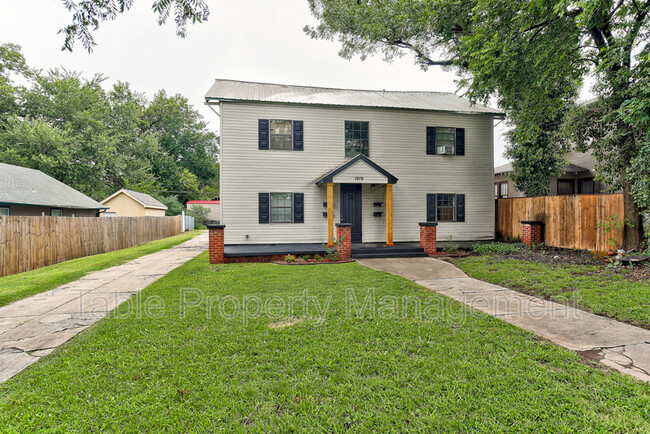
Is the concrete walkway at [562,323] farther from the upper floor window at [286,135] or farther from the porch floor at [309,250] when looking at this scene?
the upper floor window at [286,135]

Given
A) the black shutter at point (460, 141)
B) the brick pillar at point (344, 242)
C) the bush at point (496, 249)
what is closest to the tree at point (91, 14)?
the brick pillar at point (344, 242)

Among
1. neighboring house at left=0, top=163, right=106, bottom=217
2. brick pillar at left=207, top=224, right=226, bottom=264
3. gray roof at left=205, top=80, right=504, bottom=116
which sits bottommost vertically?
brick pillar at left=207, top=224, right=226, bottom=264

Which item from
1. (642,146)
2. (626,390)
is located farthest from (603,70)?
(626,390)

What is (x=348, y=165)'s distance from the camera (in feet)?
34.0

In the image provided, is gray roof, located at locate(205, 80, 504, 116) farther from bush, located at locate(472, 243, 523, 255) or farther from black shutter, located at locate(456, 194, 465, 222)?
bush, located at locate(472, 243, 523, 255)

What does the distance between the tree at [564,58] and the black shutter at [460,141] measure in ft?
5.19

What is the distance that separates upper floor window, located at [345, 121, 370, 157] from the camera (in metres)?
11.4

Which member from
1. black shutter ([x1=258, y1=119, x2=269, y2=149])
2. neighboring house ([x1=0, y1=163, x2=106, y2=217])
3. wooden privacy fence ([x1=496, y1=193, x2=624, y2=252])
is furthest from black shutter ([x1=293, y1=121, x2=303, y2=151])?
neighboring house ([x1=0, y1=163, x2=106, y2=217])

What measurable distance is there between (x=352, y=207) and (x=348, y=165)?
170 centimetres

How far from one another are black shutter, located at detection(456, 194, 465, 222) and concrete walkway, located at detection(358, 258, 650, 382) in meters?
5.95

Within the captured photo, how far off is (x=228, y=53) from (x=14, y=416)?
50.7 ft

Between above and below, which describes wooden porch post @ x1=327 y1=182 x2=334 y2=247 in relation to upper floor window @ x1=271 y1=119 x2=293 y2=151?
below

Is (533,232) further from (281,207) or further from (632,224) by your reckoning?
(281,207)

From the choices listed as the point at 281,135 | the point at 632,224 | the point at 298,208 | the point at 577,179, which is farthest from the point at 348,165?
the point at 577,179
